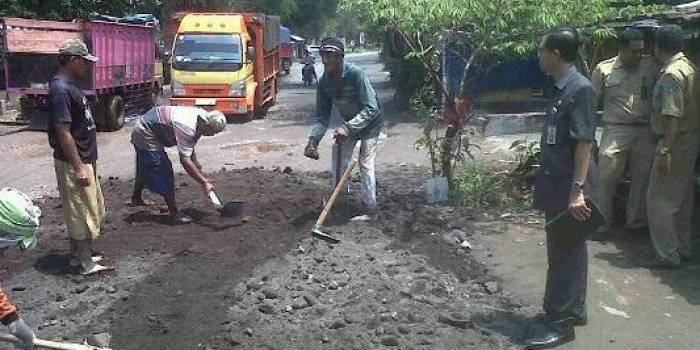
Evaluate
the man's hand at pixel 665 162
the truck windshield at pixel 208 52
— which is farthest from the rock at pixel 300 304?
the truck windshield at pixel 208 52

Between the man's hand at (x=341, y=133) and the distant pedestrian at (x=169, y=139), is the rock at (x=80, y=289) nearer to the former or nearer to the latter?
the distant pedestrian at (x=169, y=139)

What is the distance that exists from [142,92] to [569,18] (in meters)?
15.1

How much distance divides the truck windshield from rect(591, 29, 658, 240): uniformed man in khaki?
40.7 ft

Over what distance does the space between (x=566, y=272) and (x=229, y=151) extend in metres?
10.1

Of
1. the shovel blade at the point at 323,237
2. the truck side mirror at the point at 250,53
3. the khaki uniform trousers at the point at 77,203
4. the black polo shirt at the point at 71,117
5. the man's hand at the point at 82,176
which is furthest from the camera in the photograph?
the truck side mirror at the point at 250,53

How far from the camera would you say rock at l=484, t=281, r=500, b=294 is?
577 centimetres

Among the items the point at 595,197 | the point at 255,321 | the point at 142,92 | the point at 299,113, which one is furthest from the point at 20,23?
the point at 595,197

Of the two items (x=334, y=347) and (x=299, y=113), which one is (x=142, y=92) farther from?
(x=334, y=347)

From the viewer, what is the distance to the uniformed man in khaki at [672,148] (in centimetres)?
600

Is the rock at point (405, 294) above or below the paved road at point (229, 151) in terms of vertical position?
above

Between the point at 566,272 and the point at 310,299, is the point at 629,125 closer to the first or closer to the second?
the point at 566,272

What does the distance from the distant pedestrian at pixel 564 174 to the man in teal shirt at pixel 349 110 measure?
270 centimetres

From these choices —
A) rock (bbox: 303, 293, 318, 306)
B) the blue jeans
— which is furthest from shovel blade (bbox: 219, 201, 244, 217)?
rock (bbox: 303, 293, 318, 306)

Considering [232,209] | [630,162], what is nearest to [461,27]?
[630,162]
